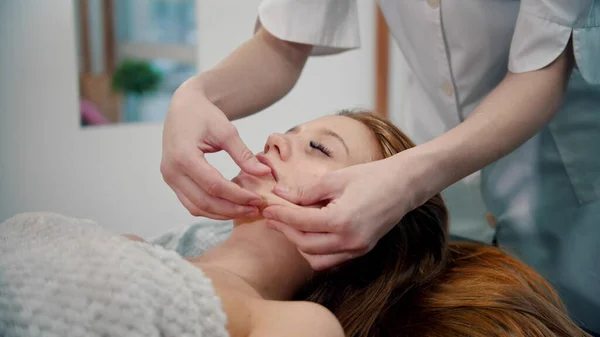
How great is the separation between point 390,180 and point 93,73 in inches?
56.7

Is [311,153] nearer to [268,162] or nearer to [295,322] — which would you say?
[268,162]

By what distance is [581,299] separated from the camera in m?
1.29

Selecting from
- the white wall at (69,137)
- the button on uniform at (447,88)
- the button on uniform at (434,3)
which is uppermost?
the button on uniform at (434,3)

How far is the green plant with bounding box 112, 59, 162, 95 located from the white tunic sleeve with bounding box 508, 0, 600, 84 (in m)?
1.44

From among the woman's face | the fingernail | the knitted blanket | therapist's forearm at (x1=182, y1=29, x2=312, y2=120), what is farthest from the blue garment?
the knitted blanket

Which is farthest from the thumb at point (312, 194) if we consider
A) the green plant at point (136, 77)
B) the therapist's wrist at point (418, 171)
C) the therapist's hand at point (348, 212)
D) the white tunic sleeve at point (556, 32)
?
the green plant at point (136, 77)

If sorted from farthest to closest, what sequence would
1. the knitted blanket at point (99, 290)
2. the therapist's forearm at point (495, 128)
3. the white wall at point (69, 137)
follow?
the white wall at point (69, 137), the therapist's forearm at point (495, 128), the knitted blanket at point (99, 290)

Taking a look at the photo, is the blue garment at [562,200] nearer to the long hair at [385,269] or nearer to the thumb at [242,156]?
the long hair at [385,269]

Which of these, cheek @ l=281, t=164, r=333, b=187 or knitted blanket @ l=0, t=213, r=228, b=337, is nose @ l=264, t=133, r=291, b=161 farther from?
knitted blanket @ l=0, t=213, r=228, b=337

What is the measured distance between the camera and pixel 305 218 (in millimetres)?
826

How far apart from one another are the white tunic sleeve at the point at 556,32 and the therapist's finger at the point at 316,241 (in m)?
0.51

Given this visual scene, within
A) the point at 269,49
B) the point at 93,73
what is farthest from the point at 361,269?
the point at 93,73

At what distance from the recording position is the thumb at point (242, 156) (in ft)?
3.26

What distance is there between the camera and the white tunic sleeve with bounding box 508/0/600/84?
103 centimetres
